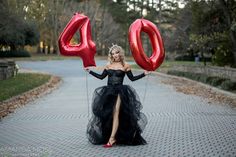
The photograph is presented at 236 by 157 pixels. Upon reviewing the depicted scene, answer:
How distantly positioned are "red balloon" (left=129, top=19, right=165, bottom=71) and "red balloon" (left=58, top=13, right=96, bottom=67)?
80 centimetres

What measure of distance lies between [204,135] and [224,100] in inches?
300

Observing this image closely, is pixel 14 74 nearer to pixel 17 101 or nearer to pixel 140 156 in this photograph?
pixel 17 101

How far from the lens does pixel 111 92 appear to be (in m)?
8.49

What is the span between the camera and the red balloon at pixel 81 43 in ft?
29.5

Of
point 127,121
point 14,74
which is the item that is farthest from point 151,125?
point 14,74

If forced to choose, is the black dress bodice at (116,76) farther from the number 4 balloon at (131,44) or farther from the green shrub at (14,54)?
the green shrub at (14,54)

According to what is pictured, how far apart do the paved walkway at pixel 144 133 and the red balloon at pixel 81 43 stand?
165cm

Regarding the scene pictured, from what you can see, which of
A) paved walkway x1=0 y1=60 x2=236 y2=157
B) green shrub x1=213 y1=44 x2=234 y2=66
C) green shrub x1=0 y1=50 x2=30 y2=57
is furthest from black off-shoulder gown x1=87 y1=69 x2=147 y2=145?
green shrub x1=0 y1=50 x2=30 y2=57

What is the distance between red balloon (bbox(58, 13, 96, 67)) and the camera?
8984mm

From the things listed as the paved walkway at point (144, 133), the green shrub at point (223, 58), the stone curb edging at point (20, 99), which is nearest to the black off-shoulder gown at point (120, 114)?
the paved walkway at point (144, 133)

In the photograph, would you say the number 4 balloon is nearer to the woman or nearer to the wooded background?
the woman

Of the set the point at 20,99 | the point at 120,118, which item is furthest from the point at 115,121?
the point at 20,99

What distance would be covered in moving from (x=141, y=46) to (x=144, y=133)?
1.97 m

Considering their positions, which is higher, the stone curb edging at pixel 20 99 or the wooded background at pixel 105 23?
the wooded background at pixel 105 23
